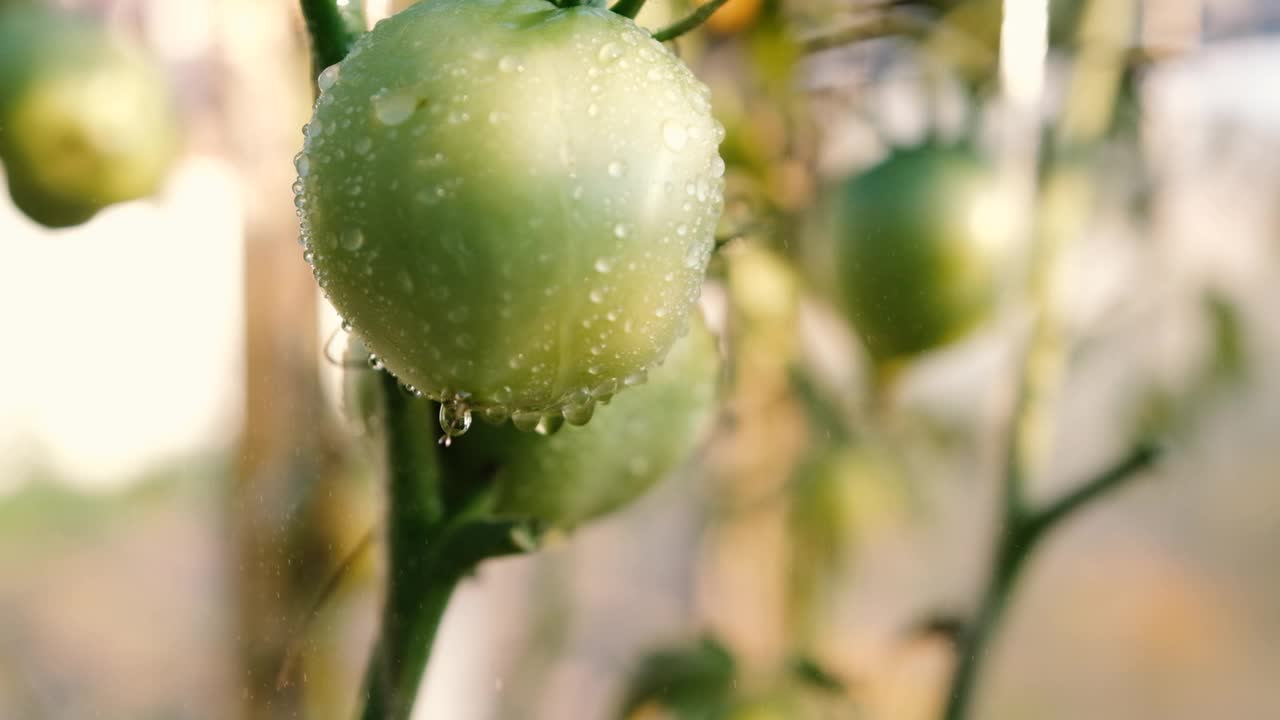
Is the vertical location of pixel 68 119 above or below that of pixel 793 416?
above

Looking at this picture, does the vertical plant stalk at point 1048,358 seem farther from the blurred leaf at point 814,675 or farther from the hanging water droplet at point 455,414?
the hanging water droplet at point 455,414

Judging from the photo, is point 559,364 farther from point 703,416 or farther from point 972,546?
point 972,546

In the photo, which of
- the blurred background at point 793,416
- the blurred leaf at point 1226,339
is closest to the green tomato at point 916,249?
the blurred background at point 793,416

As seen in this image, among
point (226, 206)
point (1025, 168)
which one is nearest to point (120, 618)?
point (226, 206)

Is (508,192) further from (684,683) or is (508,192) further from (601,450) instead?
(684,683)

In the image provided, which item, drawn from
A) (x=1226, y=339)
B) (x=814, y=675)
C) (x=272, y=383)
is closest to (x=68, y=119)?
(x=272, y=383)

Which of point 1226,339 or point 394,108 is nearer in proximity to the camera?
point 394,108

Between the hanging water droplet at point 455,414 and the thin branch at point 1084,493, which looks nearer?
the hanging water droplet at point 455,414
